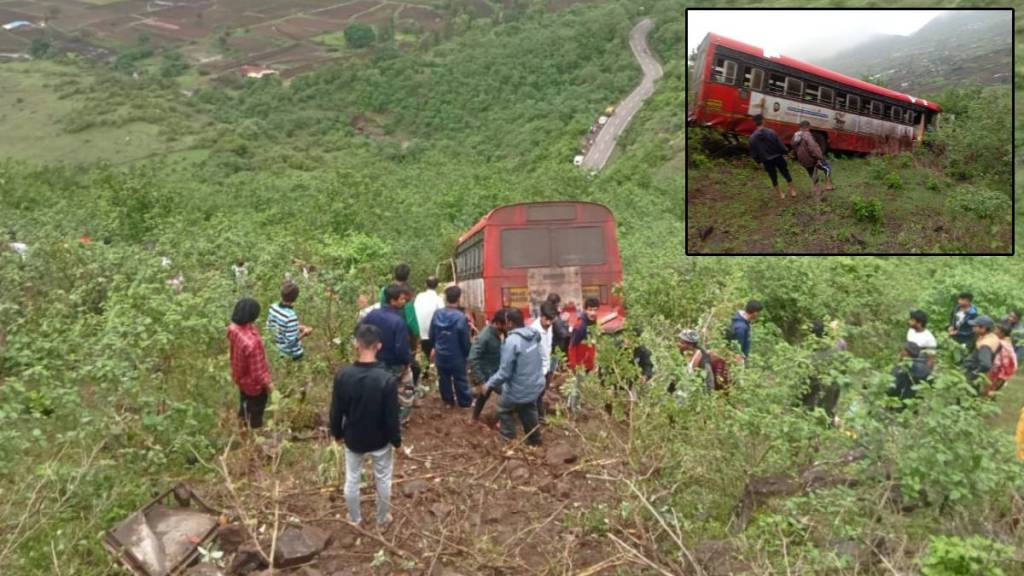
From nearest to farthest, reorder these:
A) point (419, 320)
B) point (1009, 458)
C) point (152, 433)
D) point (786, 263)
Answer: point (1009, 458) → point (152, 433) → point (419, 320) → point (786, 263)

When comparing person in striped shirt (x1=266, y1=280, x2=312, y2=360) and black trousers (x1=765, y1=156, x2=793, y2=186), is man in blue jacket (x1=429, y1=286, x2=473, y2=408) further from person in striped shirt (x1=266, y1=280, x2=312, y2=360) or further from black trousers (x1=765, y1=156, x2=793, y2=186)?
black trousers (x1=765, y1=156, x2=793, y2=186)

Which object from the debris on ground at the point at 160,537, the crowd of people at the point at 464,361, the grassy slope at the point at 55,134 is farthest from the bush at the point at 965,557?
the grassy slope at the point at 55,134

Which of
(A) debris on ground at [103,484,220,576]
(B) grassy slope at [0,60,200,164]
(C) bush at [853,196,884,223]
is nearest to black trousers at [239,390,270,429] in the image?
(A) debris on ground at [103,484,220,576]

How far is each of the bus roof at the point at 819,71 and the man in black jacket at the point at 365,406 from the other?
4.81m

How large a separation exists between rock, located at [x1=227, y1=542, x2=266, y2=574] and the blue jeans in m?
2.58

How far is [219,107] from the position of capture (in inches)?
2653

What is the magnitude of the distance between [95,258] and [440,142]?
49111mm

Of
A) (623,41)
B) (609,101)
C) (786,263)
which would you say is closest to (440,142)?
(609,101)

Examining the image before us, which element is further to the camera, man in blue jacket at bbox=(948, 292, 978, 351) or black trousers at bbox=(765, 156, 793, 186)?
man in blue jacket at bbox=(948, 292, 978, 351)

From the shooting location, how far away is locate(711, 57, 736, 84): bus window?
7328 millimetres

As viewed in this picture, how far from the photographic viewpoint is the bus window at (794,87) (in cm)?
761

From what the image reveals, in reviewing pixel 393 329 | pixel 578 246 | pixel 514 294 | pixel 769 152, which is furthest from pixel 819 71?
pixel 393 329

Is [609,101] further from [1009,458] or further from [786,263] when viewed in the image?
[1009,458]

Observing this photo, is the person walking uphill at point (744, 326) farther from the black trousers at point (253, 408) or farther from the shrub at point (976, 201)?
the black trousers at point (253, 408)
